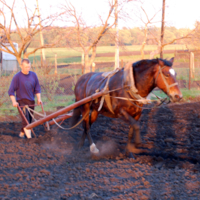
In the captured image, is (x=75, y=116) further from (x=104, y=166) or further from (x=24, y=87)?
(x=104, y=166)

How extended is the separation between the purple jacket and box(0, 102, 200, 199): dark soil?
98cm

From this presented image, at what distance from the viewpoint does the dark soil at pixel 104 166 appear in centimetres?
314

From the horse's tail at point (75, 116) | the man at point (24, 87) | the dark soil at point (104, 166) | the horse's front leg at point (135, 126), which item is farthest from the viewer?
the horse's tail at point (75, 116)

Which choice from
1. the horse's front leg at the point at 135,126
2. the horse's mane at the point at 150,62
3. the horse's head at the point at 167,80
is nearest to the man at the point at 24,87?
the horse's front leg at the point at 135,126

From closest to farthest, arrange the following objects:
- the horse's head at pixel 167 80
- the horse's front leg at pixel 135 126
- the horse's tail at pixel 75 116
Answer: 1. the horse's head at pixel 167 80
2. the horse's front leg at pixel 135 126
3. the horse's tail at pixel 75 116

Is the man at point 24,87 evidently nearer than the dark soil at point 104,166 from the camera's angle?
No

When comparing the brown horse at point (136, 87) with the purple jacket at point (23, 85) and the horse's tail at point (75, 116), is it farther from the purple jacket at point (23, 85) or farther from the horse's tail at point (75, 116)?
the purple jacket at point (23, 85)

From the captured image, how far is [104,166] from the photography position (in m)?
3.97

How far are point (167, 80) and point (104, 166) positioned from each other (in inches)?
66.6

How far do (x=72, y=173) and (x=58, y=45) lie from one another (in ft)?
20.4

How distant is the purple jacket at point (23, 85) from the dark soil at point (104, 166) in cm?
98

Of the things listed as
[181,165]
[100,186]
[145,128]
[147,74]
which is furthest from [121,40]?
[100,186]

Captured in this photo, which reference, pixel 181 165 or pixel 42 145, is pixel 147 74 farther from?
pixel 42 145

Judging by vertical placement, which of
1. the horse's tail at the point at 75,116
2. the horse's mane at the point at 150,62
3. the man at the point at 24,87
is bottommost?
the horse's tail at the point at 75,116
